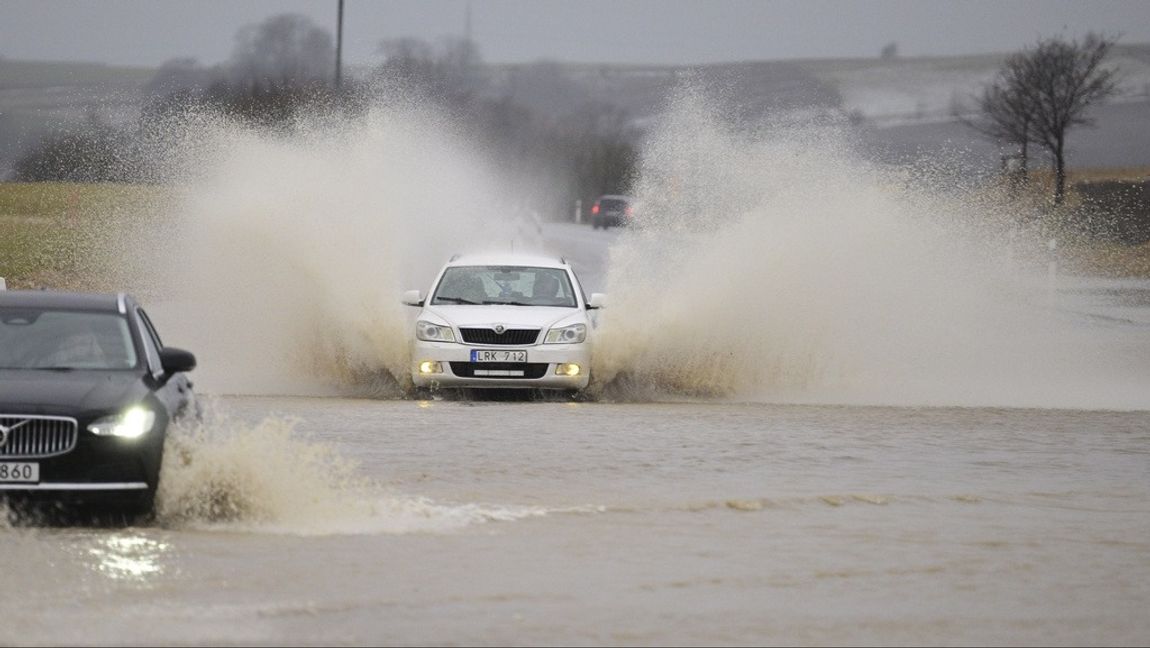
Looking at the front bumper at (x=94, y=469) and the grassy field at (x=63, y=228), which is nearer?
the front bumper at (x=94, y=469)

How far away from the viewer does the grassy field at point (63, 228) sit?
4266 cm

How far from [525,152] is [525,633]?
72.2 meters

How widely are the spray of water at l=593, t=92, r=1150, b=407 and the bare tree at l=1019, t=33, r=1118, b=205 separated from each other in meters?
40.8

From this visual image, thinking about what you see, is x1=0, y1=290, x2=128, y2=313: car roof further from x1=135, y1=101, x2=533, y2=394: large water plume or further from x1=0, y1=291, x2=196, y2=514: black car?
x1=135, y1=101, x2=533, y2=394: large water plume

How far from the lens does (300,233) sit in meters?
23.6

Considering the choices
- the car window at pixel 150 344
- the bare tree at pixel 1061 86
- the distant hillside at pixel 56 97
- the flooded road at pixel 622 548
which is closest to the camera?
the flooded road at pixel 622 548

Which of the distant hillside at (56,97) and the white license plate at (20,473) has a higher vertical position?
the distant hillside at (56,97)

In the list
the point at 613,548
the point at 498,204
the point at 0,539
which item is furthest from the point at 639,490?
the point at 498,204

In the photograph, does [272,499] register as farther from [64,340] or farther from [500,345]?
[500,345]

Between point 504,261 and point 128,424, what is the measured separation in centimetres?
977

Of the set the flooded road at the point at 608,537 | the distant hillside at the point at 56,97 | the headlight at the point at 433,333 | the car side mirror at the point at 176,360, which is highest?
the distant hillside at the point at 56,97

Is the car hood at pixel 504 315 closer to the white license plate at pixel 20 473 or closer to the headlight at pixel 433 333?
the headlight at pixel 433 333

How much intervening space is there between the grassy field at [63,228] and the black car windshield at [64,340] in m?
28.3

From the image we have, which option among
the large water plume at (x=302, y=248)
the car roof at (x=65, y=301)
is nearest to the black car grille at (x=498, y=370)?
the large water plume at (x=302, y=248)
